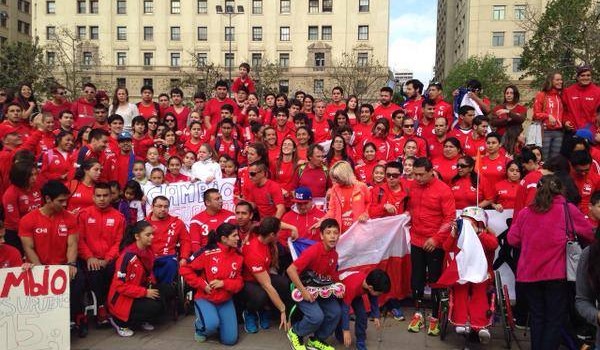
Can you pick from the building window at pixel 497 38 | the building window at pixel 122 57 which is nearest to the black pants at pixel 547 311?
the building window at pixel 497 38

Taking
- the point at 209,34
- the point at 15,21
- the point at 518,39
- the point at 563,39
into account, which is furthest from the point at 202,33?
A: the point at 563,39

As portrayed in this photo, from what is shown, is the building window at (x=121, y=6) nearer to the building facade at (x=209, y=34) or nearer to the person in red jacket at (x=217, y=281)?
the building facade at (x=209, y=34)

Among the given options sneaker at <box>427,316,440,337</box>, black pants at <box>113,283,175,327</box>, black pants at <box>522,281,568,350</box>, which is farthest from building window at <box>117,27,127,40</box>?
black pants at <box>522,281,568,350</box>

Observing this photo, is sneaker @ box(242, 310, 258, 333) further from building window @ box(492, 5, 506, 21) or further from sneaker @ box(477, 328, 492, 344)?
building window @ box(492, 5, 506, 21)

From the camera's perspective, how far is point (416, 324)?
610 cm

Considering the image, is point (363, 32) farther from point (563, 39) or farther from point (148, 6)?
point (563, 39)

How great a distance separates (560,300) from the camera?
4910 millimetres

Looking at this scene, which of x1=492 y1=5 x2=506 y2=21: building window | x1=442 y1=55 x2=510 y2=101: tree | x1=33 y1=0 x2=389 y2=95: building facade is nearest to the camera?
x1=442 y1=55 x2=510 y2=101: tree

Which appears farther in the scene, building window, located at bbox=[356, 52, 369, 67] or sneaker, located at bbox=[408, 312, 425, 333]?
building window, located at bbox=[356, 52, 369, 67]

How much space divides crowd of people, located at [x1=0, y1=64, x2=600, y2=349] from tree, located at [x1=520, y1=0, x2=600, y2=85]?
1782cm

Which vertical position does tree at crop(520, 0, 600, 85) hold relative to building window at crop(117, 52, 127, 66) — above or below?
below

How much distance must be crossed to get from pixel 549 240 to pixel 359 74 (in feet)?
170

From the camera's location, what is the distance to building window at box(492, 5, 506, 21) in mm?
65875

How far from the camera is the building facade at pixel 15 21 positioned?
68.8m
